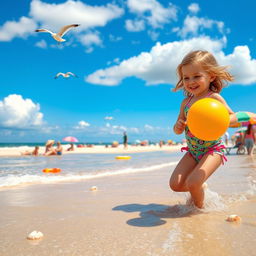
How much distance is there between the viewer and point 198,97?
3479mm

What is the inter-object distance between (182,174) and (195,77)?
1144 mm

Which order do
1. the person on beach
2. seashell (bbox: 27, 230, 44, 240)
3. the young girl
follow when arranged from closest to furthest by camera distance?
seashell (bbox: 27, 230, 44, 240), the young girl, the person on beach

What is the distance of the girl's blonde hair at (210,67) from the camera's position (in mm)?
3256

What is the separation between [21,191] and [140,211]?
2.37 m

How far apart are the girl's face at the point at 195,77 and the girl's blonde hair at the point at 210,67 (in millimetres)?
45

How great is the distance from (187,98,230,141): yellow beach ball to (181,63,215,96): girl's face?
61 centimetres

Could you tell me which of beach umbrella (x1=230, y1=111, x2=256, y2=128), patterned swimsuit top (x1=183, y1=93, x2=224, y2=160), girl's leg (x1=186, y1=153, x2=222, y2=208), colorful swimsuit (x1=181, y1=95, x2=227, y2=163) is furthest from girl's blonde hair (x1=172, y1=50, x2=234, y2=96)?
beach umbrella (x1=230, y1=111, x2=256, y2=128)

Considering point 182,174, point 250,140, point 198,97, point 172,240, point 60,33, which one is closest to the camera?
point 172,240

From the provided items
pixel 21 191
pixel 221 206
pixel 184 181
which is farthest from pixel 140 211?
pixel 21 191

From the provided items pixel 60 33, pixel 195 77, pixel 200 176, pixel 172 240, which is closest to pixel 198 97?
pixel 195 77

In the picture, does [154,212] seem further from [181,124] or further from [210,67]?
[210,67]

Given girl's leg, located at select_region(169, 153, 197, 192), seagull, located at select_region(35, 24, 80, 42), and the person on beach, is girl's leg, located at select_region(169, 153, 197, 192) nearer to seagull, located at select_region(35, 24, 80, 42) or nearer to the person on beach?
seagull, located at select_region(35, 24, 80, 42)

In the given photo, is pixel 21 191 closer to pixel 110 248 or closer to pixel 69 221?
pixel 69 221

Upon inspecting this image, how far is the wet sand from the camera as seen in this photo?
76.4 inches
